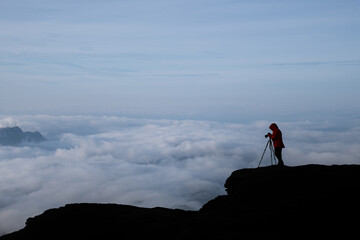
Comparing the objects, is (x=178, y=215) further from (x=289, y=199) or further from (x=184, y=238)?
(x=289, y=199)

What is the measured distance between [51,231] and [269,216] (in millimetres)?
9293

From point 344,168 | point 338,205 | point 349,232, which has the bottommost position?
point 349,232

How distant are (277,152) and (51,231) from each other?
14.5 metres

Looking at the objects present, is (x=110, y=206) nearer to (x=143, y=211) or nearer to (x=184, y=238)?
(x=143, y=211)

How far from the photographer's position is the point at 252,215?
457 inches

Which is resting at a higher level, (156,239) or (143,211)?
(143,211)

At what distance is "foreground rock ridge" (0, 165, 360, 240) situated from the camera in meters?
10.1

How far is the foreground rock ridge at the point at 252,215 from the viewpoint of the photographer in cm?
1009

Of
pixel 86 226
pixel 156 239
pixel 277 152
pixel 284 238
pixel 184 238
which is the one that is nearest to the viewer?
pixel 284 238

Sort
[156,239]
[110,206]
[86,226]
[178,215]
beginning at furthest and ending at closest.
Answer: [110,206] → [178,215] → [86,226] → [156,239]

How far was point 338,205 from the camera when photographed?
1109 cm

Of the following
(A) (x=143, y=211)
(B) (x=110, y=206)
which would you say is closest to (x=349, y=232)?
(A) (x=143, y=211)

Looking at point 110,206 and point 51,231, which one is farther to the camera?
point 110,206

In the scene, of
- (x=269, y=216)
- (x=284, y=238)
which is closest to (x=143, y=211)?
(x=269, y=216)
